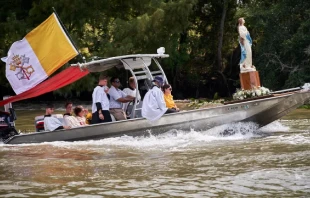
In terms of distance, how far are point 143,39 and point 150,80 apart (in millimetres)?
14982

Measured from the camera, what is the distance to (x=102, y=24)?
31109 millimetres

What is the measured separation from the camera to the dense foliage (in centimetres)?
2809

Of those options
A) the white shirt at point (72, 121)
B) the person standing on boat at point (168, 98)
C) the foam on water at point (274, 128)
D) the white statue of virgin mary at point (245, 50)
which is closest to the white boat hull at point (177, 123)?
the white shirt at point (72, 121)

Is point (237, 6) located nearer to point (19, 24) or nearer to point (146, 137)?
point (19, 24)

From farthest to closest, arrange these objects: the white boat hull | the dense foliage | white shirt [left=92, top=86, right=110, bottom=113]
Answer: the dense foliage → white shirt [left=92, top=86, right=110, bottom=113] → the white boat hull

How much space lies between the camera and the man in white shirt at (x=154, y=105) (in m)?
13.7

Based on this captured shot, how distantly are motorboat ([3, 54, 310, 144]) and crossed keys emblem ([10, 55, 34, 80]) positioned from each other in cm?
104

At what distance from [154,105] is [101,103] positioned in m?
1.20

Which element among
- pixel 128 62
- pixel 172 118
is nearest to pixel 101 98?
pixel 128 62

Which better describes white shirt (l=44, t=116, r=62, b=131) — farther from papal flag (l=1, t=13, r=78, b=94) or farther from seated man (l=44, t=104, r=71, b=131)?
papal flag (l=1, t=13, r=78, b=94)

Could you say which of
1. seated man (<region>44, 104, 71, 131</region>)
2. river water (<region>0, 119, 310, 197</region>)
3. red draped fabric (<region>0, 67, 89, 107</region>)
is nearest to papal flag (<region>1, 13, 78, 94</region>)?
red draped fabric (<region>0, 67, 89, 107</region>)

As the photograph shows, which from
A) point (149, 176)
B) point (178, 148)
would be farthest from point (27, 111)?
point (149, 176)

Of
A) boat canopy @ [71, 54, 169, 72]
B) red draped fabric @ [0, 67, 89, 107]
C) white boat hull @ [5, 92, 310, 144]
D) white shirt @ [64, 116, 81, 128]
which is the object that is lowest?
white boat hull @ [5, 92, 310, 144]

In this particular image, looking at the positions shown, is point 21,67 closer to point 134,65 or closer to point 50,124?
point 50,124
